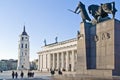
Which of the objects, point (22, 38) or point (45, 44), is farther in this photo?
point (22, 38)

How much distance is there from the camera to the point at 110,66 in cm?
2053

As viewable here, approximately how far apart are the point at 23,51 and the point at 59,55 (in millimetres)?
45150

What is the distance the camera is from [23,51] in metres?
145

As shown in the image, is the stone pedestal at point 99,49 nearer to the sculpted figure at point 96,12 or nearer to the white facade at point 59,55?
the sculpted figure at point 96,12

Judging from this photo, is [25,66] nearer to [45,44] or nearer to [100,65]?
[45,44]

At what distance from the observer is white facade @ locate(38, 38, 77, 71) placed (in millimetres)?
93519

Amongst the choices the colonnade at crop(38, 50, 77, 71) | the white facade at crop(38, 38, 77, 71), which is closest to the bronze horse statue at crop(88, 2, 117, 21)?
the white facade at crop(38, 38, 77, 71)

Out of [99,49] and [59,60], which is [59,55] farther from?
[99,49]

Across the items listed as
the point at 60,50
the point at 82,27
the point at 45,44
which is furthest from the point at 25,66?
the point at 82,27

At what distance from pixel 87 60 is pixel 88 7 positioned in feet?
14.9

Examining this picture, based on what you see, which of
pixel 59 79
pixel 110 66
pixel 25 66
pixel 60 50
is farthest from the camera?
pixel 25 66

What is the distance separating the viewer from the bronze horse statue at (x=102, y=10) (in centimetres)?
2128

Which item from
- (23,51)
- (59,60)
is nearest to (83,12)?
(59,60)

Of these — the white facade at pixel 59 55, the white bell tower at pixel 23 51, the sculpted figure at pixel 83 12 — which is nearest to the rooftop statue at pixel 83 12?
the sculpted figure at pixel 83 12
